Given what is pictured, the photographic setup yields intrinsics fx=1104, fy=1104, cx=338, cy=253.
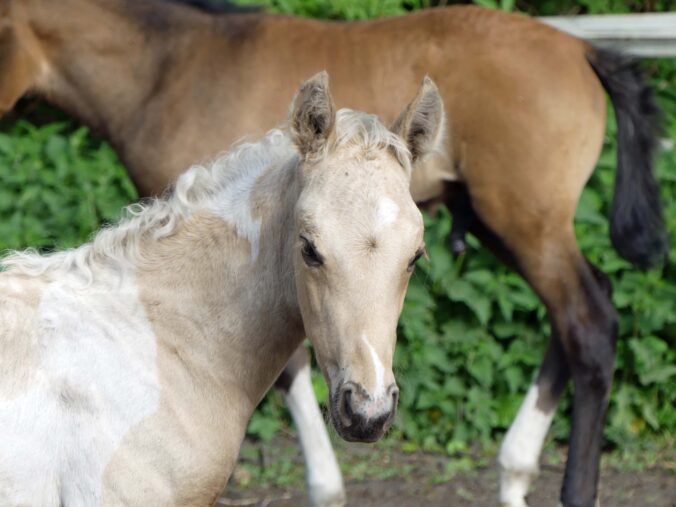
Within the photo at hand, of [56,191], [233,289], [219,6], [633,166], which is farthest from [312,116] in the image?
[56,191]

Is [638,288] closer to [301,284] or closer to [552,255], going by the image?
[552,255]

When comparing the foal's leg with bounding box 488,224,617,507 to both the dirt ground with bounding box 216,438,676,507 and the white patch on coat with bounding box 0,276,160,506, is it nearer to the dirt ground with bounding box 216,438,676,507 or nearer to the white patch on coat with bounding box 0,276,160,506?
the dirt ground with bounding box 216,438,676,507

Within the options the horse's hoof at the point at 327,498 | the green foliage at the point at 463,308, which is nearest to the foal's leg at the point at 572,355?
the horse's hoof at the point at 327,498

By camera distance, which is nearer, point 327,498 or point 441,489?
point 327,498

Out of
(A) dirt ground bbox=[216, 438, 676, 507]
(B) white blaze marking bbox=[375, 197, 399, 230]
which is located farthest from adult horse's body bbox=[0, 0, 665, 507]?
(B) white blaze marking bbox=[375, 197, 399, 230]

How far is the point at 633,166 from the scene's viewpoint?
4590 mm

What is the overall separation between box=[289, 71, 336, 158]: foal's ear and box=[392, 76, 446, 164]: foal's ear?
23 centimetres

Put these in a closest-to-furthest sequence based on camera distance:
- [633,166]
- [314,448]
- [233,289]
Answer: [233,289] < [314,448] < [633,166]

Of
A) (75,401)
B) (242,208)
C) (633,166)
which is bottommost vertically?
(633,166)

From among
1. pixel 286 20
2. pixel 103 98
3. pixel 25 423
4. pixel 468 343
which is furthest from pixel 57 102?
pixel 25 423

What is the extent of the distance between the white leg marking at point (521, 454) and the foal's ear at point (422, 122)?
1976mm

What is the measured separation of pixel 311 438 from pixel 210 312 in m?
1.81

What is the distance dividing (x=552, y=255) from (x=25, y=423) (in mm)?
2480

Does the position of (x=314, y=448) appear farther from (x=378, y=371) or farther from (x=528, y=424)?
(x=378, y=371)
